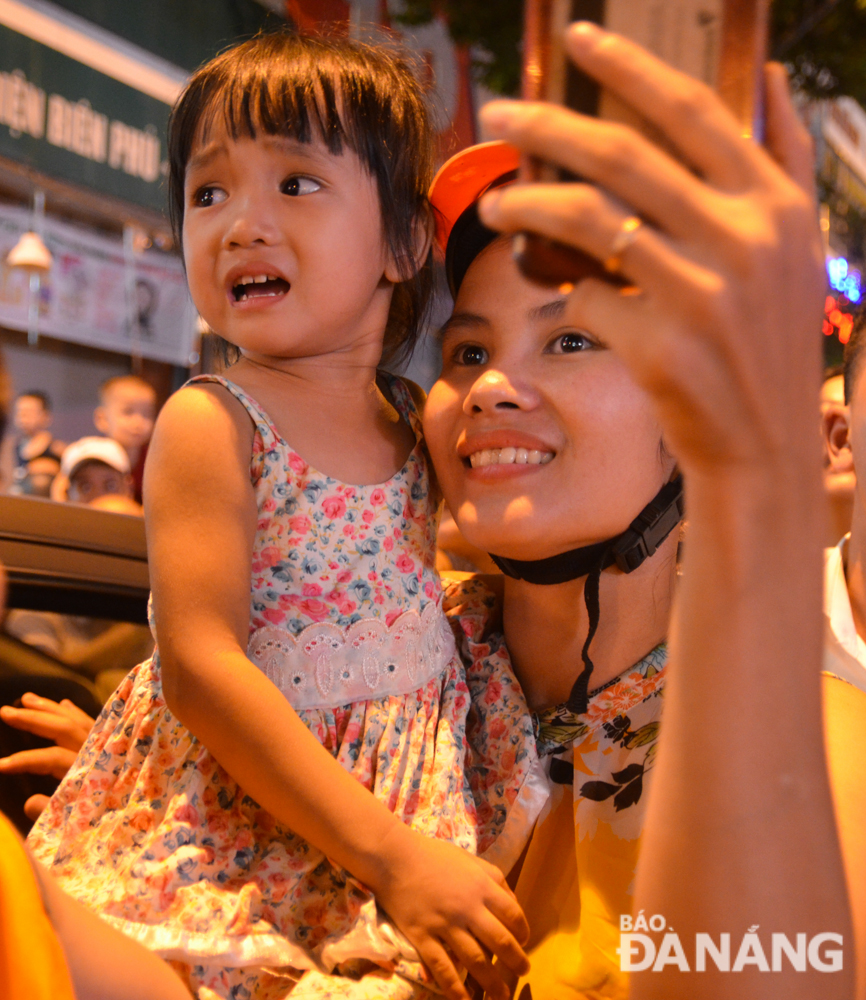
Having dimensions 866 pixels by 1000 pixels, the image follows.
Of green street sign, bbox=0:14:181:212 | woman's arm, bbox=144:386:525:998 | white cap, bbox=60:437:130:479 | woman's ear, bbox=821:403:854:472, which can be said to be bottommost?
woman's arm, bbox=144:386:525:998

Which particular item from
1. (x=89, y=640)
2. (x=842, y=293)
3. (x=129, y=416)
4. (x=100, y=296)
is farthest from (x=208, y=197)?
(x=842, y=293)

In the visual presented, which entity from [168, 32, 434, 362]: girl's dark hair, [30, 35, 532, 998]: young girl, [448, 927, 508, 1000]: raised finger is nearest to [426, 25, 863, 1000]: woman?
[448, 927, 508, 1000]: raised finger

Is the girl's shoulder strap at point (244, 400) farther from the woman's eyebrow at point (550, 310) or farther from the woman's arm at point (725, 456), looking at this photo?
the woman's arm at point (725, 456)

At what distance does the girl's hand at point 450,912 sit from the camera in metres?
1.14

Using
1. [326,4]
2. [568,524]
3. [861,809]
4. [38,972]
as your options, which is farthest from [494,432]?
[326,4]

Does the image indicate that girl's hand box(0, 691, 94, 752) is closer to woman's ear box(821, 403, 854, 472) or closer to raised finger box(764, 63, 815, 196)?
raised finger box(764, 63, 815, 196)

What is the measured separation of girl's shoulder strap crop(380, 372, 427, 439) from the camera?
165 centimetres

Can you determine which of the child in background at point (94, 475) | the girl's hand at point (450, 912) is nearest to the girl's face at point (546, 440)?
the girl's hand at point (450, 912)

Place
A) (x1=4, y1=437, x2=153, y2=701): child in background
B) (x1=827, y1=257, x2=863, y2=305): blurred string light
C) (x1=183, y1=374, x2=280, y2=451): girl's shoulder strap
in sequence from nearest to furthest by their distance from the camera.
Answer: (x1=183, y1=374, x2=280, y2=451): girl's shoulder strap, (x1=4, y1=437, x2=153, y2=701): child in background, (x1=827, y1=257, x2=863, y2=305): blurred string light

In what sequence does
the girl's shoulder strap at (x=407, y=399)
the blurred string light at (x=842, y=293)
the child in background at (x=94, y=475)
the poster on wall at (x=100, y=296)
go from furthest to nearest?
the blurred string light at (x=842, y=293) < the poster on wall at (x=100, y=296) < the child in background at (x=94, y=475) < the girl's shoulder strap at (x=407, y=399)

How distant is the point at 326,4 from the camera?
3223mm

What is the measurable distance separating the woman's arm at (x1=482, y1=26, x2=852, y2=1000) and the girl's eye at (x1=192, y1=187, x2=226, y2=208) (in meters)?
0.91

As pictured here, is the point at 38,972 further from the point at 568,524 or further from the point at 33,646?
the point at 33,646

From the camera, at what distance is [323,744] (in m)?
1.33
